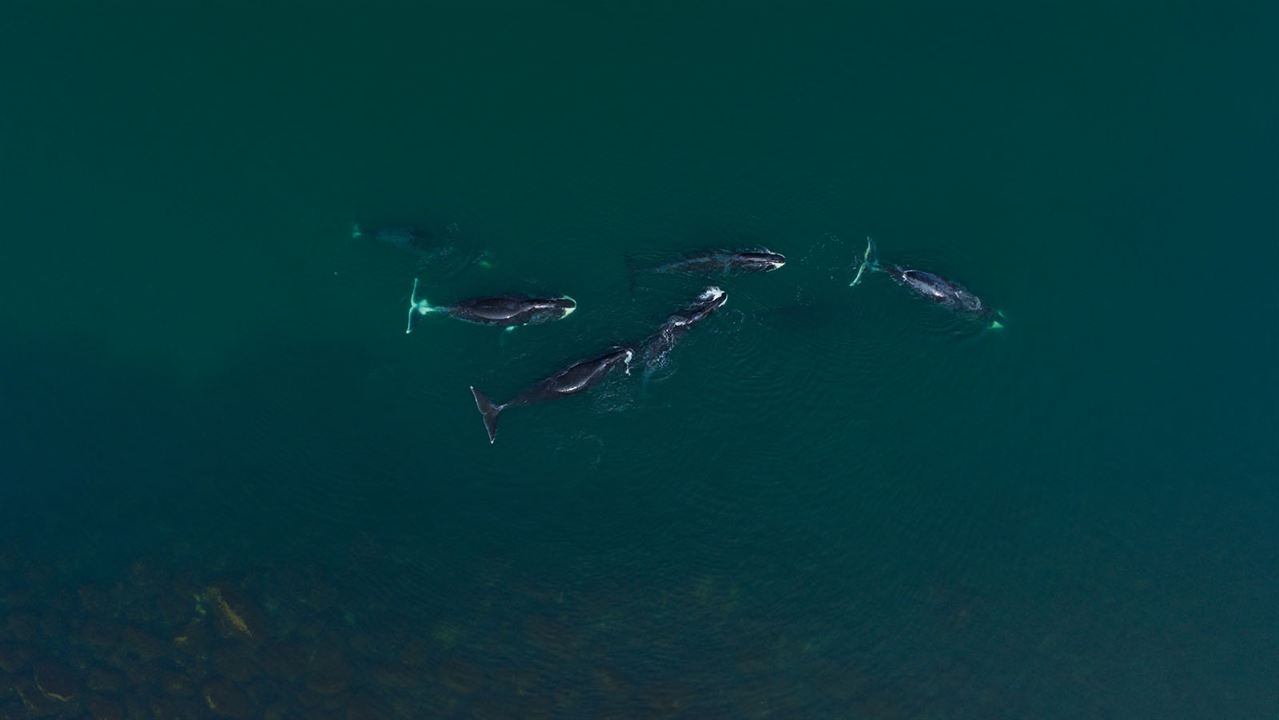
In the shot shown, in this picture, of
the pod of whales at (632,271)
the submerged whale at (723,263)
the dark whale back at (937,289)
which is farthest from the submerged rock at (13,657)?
the dark whale back at (937,289)

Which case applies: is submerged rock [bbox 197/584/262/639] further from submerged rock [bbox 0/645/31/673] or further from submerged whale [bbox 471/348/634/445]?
submerged whale [bbox 471/348/634/445]

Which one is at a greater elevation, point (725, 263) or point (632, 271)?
point (725, 263)

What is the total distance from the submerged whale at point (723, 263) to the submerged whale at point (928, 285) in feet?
11.0

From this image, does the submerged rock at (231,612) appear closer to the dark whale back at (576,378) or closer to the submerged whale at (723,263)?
the dark whale back at (576,378)

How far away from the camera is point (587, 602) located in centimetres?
3125

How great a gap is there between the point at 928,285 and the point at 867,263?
236 cm

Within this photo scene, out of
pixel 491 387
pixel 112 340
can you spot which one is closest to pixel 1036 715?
pixel 491 387

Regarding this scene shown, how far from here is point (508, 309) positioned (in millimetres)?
29531

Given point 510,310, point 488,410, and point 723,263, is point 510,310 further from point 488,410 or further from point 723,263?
point 723,263

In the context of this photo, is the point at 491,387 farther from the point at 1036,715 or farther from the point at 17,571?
the point at 1036,715

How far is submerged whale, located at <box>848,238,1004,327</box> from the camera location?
3069 centimetres

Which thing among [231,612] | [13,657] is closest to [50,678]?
[13,657]

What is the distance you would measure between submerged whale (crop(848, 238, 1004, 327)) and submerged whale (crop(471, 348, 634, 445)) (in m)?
9.27

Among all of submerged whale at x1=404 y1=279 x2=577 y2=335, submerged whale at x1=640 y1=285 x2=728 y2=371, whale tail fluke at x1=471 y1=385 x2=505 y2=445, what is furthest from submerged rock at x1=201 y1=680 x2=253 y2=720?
submerged whale at x1=640 y1=285 x2=728 y2=371
